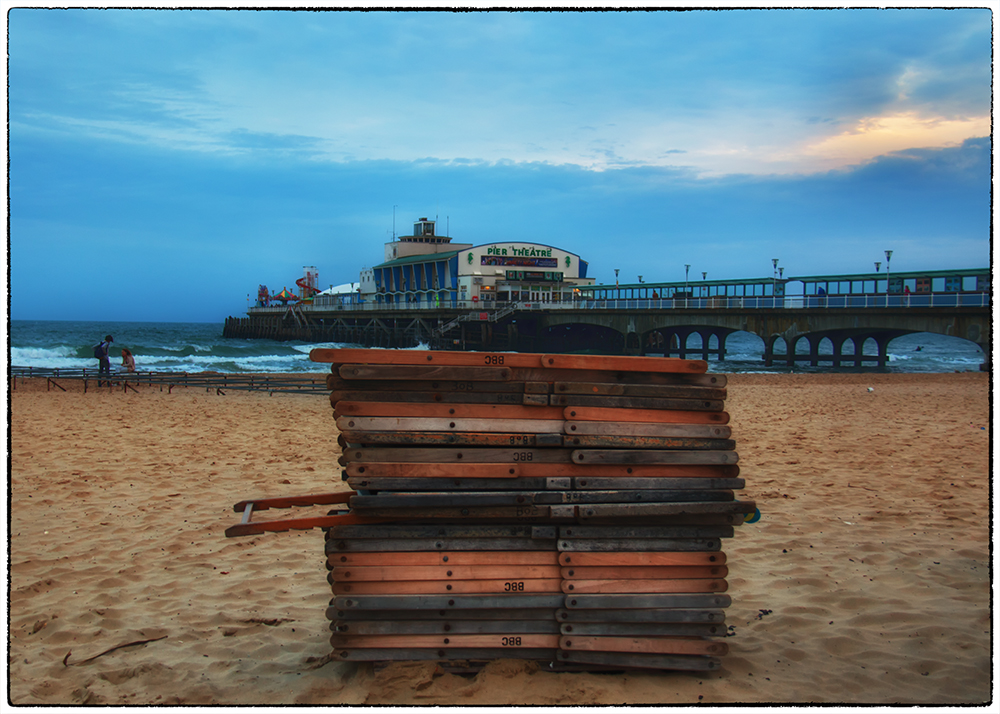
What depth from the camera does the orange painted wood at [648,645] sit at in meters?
4.41

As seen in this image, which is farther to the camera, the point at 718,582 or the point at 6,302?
the point at 718,582

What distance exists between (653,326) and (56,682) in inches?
1776

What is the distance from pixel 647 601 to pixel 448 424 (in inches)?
65.9

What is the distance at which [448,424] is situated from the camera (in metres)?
4.36

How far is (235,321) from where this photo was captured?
9712cm

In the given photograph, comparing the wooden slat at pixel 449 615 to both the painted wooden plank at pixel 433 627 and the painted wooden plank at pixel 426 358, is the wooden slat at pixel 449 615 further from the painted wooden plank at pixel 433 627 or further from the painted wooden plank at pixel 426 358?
the painted wooden plank at pixel 426 358

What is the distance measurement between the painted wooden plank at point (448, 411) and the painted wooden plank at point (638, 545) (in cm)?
73

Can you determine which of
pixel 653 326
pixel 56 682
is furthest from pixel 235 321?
pixel 56 682

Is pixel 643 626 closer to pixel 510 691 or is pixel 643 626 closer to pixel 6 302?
pixel 510 691

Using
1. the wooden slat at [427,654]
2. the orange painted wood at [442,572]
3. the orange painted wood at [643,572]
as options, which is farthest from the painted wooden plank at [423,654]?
the orange painted wood at [643,572]

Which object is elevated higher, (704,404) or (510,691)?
(704,404)

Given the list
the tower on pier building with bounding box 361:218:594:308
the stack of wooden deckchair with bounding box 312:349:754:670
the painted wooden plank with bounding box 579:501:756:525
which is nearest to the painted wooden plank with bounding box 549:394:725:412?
the stack of wooden deckchair with bounding box 312:349:754:670

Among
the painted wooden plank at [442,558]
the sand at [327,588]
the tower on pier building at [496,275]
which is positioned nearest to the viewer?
the painted wooden plank at [442,558]

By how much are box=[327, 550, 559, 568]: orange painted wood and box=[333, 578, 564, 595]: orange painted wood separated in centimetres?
11
